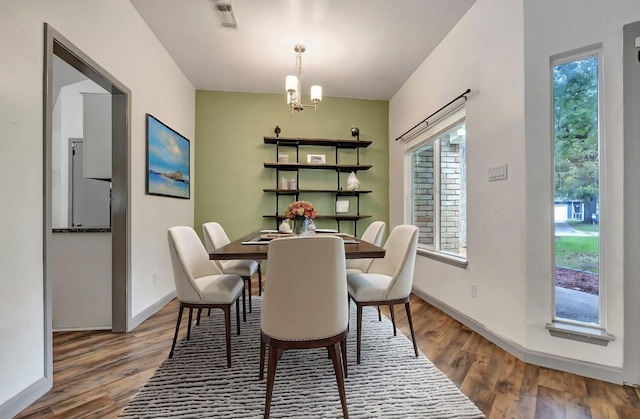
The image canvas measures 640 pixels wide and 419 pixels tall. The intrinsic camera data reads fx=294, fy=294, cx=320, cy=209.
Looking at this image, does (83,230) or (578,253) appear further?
(83,230)

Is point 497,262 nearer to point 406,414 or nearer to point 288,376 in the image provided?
point 406,414

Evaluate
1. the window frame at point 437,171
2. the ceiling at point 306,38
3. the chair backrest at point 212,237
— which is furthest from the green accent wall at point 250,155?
the chair backrest at point 212,237

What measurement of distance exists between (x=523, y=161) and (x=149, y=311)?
3.45 meters

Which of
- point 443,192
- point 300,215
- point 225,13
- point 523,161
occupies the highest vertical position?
point 225,13

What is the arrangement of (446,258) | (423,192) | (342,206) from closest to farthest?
(446,258), (423,192), (342,206)

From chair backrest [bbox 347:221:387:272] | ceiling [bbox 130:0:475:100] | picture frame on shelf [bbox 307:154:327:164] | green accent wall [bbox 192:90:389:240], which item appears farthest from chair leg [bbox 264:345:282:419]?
picture frame on shelf [bbox 307:154:327:164]

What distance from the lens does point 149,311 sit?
288 centimetres

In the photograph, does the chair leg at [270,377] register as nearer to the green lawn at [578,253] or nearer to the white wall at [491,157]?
the white wall at [491,157]

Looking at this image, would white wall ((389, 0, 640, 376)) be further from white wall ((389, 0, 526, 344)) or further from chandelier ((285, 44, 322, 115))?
chandelier ((285, 44, 322, 115))

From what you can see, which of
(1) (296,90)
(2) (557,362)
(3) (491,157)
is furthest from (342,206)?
(2) (557,362)

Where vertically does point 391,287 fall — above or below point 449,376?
above

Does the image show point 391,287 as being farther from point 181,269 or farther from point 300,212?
point 181,269

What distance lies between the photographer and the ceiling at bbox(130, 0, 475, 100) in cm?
262

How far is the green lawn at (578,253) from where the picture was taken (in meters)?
1.87
